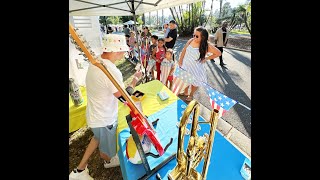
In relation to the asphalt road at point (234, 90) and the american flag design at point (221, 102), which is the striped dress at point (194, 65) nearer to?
the asphalt road at point (234, 90)

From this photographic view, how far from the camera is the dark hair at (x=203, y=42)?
2947 millimetres

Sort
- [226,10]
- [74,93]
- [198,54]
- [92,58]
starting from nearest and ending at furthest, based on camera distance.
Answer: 1. [92,58]
2. [74,93]
3. [198,54]
4. [226,10]

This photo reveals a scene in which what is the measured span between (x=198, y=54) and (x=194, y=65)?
0.23m

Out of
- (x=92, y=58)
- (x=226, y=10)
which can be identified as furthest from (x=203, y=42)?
(x=226, y=10)

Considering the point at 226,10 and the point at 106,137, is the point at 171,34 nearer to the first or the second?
the point at 106,137

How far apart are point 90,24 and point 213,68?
5.19 m

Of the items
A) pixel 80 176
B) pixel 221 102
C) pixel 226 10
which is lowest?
pixel 80 176

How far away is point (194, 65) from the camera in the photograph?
3.18 m

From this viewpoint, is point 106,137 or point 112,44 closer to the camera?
point 112,44

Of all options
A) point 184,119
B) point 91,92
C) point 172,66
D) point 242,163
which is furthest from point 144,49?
point 184,119

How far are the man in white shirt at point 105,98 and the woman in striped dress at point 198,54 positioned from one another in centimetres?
177

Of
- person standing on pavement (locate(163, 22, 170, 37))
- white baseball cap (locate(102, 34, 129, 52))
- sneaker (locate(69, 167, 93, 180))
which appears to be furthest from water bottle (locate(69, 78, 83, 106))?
person standing on pavement (locate(163, 22, 170, 37))

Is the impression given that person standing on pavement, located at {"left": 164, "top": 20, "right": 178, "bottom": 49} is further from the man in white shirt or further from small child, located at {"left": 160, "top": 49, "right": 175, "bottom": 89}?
the man in white shirt

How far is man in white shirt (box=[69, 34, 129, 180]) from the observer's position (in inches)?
59.2
